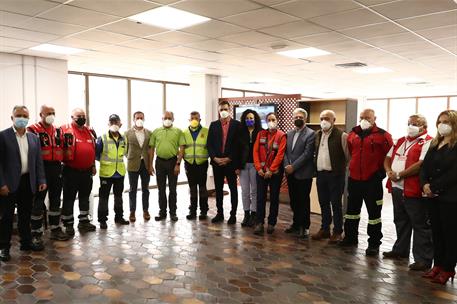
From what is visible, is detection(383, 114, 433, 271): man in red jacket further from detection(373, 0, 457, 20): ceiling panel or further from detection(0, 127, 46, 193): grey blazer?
detection(0, 127, 46, 193): grey blazer

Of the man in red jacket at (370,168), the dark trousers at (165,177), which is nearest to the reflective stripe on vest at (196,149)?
the dark trousers at (165,177)

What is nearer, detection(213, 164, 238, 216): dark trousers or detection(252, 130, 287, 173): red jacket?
detection(252, 130, 287, 173): red jacket

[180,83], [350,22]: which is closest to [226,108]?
[350,22]

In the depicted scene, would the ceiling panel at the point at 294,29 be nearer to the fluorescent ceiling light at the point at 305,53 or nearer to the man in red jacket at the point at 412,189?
the fluorescent ceiling light at the point at 305,53

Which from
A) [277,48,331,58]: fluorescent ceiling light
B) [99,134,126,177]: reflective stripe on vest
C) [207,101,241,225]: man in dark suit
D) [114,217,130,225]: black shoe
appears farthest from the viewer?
[277,48,331,58]: fluorescent ceiling light

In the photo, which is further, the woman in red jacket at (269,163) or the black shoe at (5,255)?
the woman in red jacket at (269,163)

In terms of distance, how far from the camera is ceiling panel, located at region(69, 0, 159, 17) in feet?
12.3

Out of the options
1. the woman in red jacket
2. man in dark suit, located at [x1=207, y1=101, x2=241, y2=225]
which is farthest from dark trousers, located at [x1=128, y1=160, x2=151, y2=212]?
the woman in red jacket

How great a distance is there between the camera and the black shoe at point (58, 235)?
467 centimetres

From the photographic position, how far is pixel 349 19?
427cm

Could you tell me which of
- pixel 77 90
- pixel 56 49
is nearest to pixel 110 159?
pixel 56 49

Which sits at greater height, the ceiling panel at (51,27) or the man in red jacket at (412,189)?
the ceiling panel at (51,27)

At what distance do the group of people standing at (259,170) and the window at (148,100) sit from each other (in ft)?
13.7

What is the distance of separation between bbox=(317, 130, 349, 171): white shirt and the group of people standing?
12mm
